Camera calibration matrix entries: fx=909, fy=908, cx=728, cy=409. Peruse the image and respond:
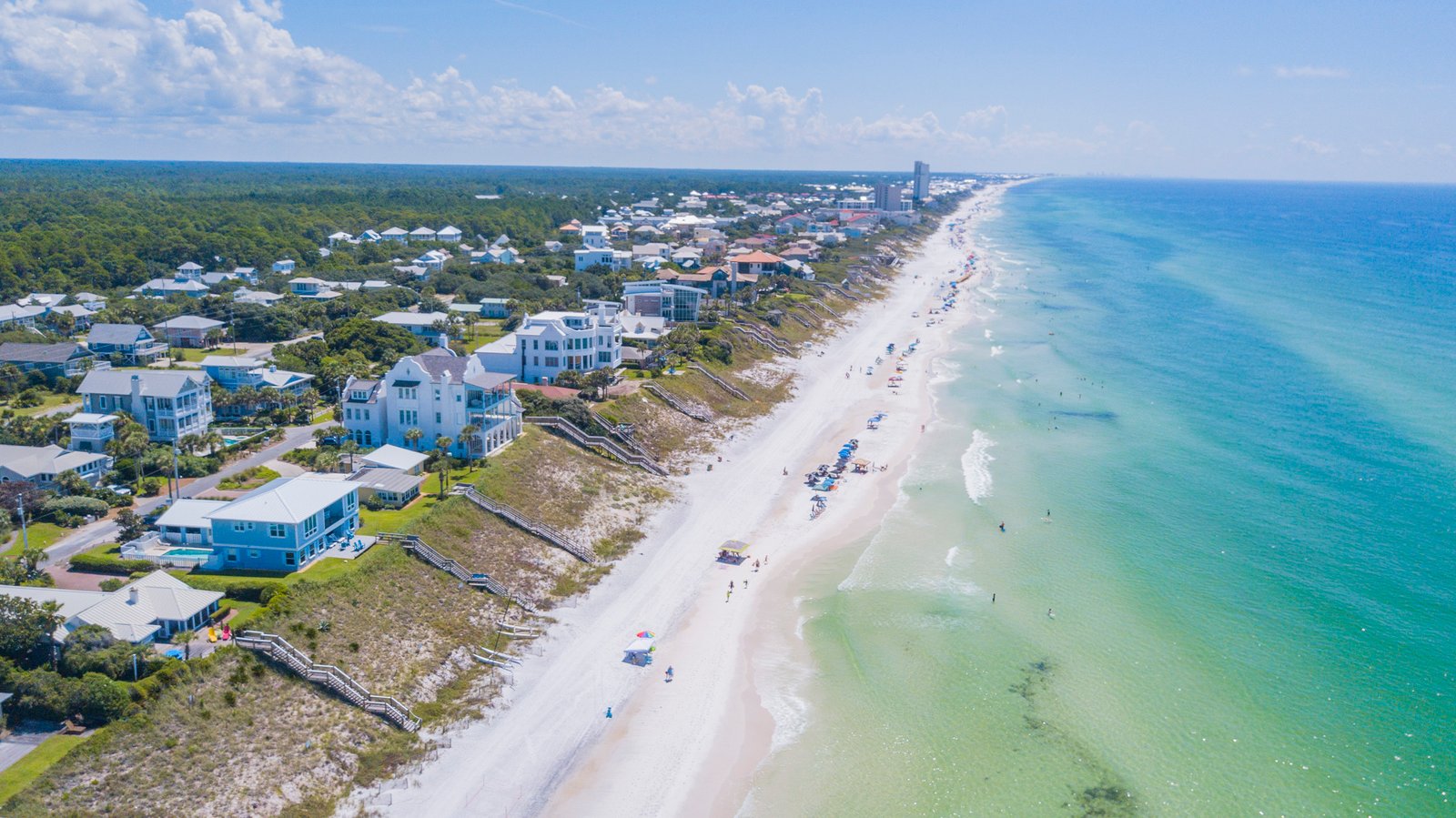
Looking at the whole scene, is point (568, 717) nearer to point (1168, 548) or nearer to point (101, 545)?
point (101, 545)

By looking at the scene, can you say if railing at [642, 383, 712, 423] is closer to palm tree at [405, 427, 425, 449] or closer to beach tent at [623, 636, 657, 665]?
palm tree at [405, 427, 425, 449]

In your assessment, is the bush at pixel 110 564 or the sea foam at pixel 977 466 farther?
the sea foam at pixel 977 466

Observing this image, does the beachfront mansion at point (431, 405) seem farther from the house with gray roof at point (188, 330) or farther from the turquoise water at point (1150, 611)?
the house with gray roof at point (188, 330)

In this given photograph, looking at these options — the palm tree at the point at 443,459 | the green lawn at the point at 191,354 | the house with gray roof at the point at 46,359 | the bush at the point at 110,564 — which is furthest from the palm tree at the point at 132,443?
the green lawn at the point at 191,354

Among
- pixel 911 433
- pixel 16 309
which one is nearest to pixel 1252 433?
pixel 911 433

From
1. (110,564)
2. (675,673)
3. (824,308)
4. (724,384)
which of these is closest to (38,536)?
(110,564)

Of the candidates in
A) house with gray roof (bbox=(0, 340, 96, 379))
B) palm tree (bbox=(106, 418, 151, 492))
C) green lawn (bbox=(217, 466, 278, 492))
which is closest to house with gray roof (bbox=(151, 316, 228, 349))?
house with gray roof (bbox=(0, 340, 96, 379))
